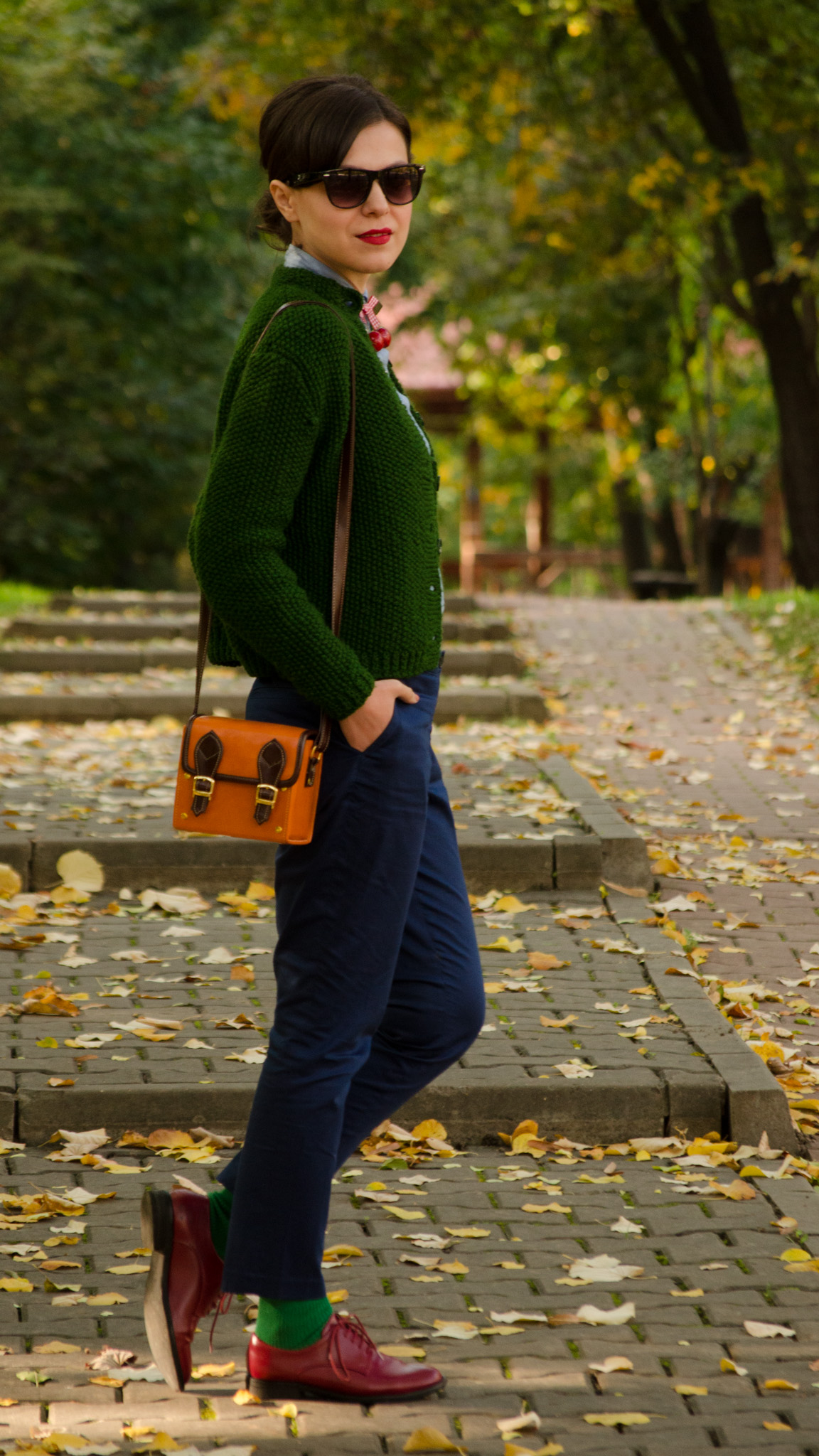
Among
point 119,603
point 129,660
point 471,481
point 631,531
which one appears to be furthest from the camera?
point 471,481

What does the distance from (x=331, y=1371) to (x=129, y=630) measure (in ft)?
33.6

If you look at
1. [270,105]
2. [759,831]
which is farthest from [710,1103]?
[759,831]

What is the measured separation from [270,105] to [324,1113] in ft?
5.26

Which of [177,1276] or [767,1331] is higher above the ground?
[177,1276]

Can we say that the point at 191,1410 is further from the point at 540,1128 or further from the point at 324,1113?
the point at 540,1128

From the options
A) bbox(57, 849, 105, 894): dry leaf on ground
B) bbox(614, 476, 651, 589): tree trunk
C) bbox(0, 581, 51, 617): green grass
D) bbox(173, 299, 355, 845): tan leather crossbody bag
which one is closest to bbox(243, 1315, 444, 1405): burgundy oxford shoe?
bbox(173, 299, 355, 845): tan leather crossbody bag

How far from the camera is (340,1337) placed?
108 inches

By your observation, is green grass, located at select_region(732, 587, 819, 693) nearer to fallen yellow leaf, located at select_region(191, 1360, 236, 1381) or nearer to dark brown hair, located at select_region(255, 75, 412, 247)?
fallen yellow leaf, located at select_region(191, 1360, 236, 1381)

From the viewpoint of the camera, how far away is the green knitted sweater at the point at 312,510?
2502 mm

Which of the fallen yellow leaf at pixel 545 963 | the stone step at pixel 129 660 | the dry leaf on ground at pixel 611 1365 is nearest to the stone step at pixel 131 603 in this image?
the stone step at pixel 129 660

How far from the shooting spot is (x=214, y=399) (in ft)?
61.2

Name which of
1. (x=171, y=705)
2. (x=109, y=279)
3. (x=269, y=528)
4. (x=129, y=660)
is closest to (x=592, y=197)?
(x=109, y=279)

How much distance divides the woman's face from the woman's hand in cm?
67

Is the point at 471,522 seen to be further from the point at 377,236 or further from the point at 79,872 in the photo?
the point at 377,236
